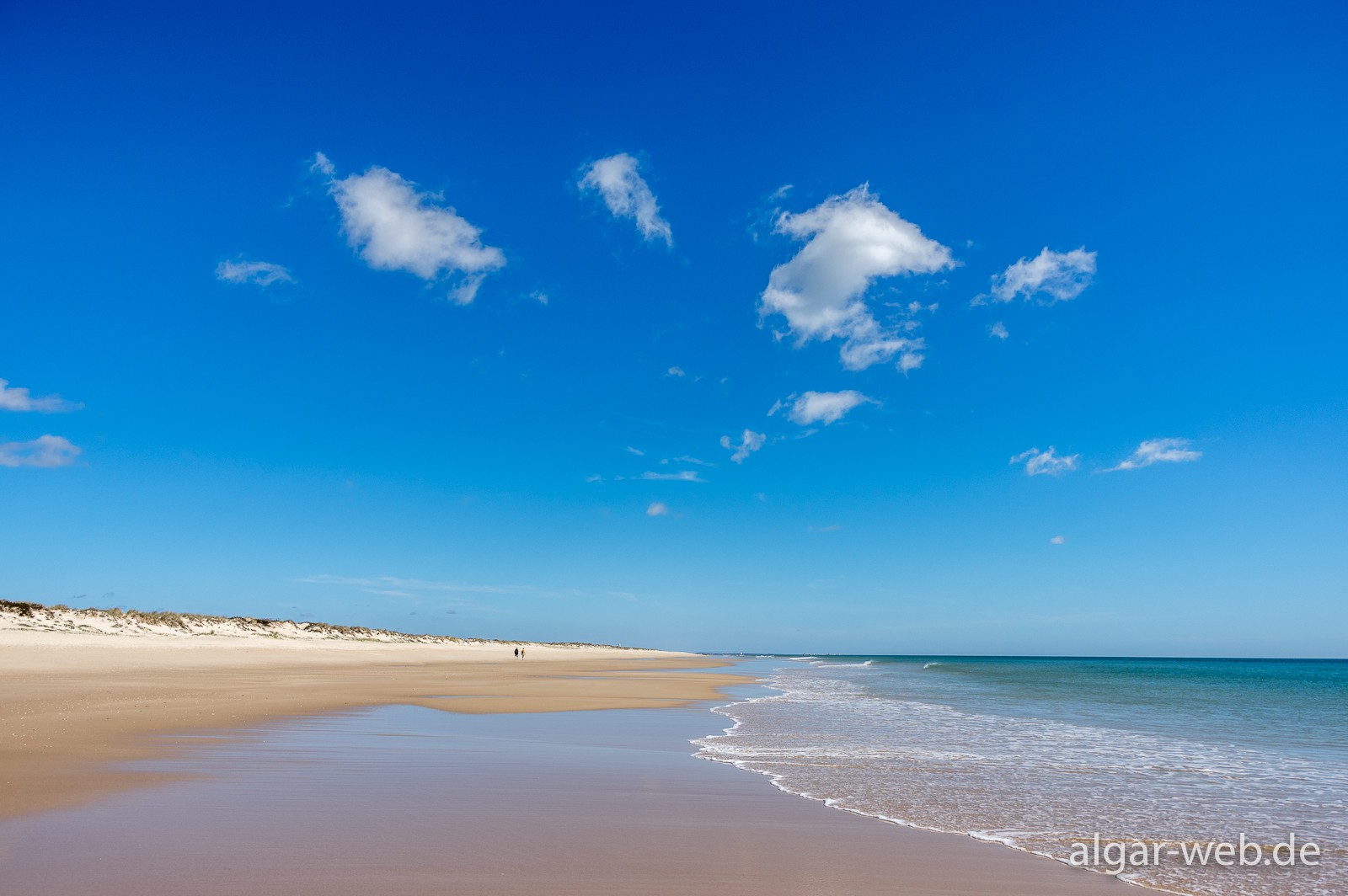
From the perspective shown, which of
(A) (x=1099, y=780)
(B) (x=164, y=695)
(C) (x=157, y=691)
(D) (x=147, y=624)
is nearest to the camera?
(A) (x=1099, y=780)

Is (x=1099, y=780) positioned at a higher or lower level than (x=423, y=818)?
lower

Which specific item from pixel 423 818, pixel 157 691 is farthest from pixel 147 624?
pixel 423 818

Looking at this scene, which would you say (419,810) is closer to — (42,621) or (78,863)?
(78,863)

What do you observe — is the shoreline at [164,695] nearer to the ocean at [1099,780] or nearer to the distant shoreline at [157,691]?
the distant shoreline at [157,691]

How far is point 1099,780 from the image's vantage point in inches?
437

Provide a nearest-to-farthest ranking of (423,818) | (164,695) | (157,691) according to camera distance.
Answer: (423,818), (164,695), (157,691)

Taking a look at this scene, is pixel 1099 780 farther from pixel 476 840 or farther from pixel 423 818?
pixel 423 818

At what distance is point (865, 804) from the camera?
8805 mm

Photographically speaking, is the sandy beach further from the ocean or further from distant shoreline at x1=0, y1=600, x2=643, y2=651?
distant shoreline at x1=0, y1=600, x2=643, y2=651

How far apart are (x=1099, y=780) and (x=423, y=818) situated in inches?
375

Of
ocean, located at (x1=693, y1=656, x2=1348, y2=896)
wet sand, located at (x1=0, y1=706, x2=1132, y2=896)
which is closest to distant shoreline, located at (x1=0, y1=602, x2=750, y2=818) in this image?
wet sand, located at (x1=0, y1=706, x2=1132, y2=896)

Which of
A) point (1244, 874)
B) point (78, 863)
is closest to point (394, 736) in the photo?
point (78, 863)

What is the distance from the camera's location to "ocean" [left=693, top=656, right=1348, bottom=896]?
23.4 ft

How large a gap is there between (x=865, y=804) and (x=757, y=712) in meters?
12.6
